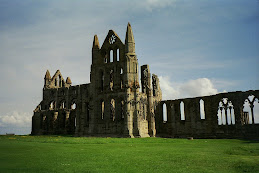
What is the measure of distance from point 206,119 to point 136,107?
448 inches

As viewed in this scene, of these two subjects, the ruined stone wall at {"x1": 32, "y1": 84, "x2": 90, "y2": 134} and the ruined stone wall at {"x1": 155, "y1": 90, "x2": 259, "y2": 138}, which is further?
the ruined stone wall at {"x1": 32, "y1": 84, "x2": 90, "y2": 134}

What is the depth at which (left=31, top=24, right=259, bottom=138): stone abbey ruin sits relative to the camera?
37.5 m

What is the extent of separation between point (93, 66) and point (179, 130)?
62.0 feet

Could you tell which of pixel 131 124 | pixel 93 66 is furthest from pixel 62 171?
pixel 93 66

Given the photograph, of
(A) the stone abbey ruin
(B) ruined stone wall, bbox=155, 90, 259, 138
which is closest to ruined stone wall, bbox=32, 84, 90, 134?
(A) the stone abbey ruin

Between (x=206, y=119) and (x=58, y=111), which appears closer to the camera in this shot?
(x=206, y=119)

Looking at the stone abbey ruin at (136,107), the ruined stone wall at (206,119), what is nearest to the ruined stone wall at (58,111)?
the stone abbey ruin at (136,107)

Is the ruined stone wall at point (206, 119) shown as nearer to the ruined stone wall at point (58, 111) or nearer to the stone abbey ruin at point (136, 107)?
the stone abbey ruin at point (136, 107)

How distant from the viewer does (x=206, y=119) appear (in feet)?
130

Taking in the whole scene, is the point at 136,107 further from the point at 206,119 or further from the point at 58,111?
the point at 58,111

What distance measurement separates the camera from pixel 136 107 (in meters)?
39.0

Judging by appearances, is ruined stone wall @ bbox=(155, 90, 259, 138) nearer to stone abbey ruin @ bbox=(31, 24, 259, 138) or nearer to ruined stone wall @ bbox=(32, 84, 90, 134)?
stone abbey ruin @ bbox=(31, 24, 259, 138)

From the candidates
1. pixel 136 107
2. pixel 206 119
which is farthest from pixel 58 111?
pixel 206 119

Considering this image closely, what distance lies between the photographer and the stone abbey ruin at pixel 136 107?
3753cm
